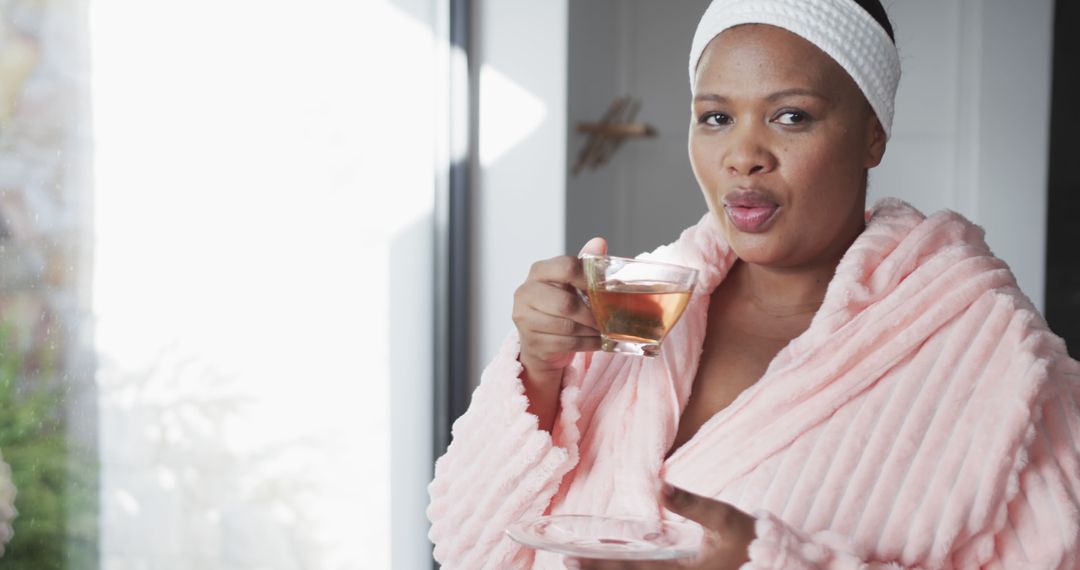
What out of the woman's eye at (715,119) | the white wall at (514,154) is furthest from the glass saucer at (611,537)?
the white wall at (514,154)

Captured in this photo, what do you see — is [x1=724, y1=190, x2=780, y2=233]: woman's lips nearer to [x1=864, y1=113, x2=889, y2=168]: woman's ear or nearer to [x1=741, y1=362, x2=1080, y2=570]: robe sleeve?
[x1=864, y1=113, x2=889, y2=168]: woman's ear

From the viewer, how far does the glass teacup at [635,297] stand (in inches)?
46.3

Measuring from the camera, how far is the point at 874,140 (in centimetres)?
140

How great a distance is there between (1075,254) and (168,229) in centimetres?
290

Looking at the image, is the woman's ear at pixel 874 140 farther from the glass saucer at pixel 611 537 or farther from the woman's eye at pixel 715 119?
the glass saucer at pixel 611 537

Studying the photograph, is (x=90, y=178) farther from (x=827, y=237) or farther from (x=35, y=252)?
→ (x=827, y=237)

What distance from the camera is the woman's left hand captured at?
0.98 meters

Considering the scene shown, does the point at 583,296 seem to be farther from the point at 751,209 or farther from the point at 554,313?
the point at 751,209

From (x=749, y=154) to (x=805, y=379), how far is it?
28 cm

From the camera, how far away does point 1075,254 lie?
11.5 feet

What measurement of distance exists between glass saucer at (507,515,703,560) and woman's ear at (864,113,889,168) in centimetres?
59

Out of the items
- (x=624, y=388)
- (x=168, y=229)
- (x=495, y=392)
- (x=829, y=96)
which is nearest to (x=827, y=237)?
(x=829, y=96)

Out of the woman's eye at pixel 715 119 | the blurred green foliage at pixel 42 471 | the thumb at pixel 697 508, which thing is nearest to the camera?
the thumb at pixel 697 508

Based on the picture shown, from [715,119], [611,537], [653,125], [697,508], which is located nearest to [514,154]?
[653,125]
